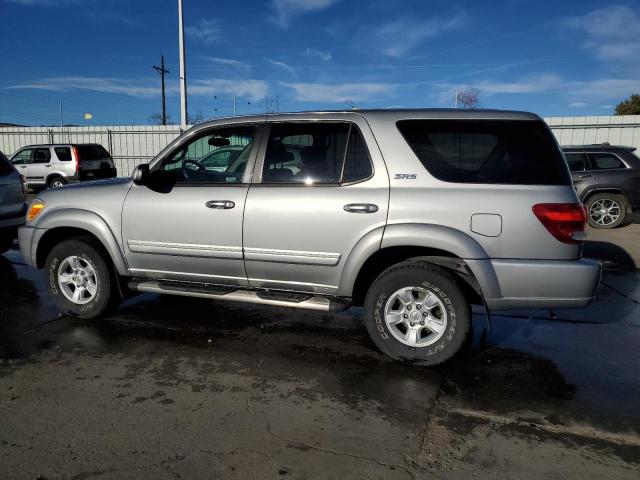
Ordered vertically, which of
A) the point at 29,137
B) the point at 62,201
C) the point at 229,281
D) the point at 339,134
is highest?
the point at 29,137

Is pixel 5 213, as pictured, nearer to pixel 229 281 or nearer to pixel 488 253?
pixel 229 281

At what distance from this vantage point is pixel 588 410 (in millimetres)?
3238

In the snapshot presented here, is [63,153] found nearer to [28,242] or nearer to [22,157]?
[22,157]

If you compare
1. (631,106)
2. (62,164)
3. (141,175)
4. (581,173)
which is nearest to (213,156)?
(141,175)

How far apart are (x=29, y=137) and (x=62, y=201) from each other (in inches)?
909

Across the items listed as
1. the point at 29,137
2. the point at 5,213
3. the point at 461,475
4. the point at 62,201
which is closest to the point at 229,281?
the point at 62,201

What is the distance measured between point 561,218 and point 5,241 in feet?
25.0

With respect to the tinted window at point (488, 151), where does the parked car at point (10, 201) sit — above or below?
below

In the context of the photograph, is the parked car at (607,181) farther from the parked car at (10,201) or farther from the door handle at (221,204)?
the parked car at (10,201)

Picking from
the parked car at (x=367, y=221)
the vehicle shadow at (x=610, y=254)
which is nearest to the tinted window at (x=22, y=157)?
the parked car at (x=367, y=221)

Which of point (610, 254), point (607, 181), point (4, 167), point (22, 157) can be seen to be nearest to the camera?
point (4, 167)

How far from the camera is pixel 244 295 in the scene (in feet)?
14.1

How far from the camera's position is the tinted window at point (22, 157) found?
18.1 meters

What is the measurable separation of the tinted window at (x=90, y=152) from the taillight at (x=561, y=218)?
16901mm
